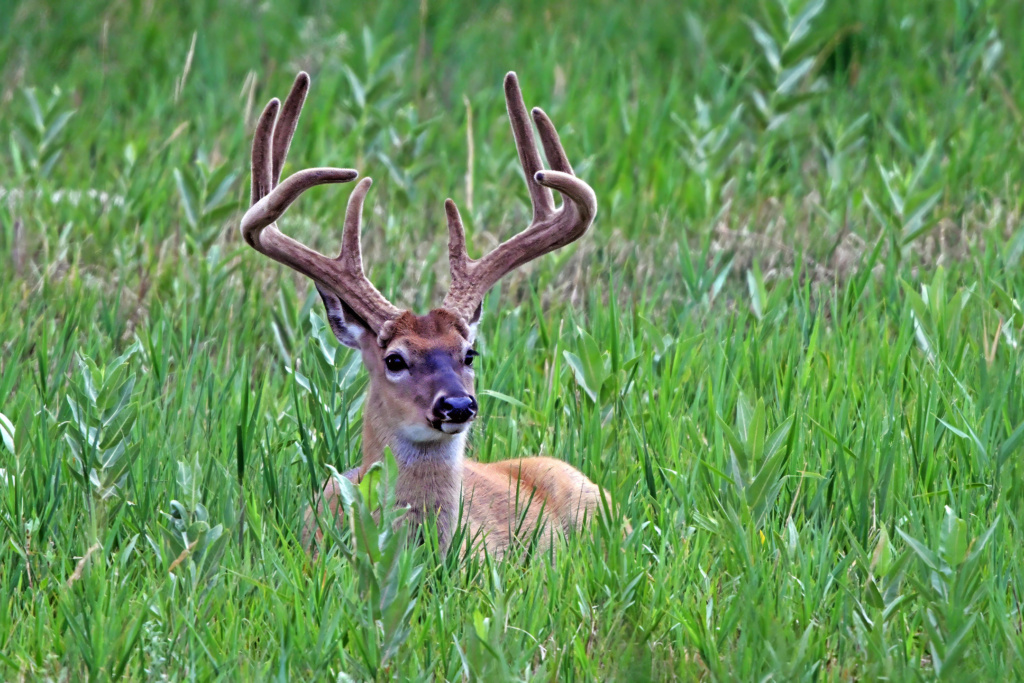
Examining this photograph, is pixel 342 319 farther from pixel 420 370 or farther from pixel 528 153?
pixel 528 153

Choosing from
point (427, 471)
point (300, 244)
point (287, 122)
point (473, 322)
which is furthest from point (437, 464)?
point (287, 122)

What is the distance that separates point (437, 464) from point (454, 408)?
30cm

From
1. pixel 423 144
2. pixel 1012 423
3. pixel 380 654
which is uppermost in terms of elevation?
pixel 423 144

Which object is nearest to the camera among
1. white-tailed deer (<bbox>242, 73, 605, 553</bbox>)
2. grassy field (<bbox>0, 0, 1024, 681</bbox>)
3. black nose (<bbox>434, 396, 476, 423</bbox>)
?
grassy field (<bbox>0, 0, 1024, 681</bbox>)

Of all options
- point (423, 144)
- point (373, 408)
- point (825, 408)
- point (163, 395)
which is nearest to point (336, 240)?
point (423, 144)

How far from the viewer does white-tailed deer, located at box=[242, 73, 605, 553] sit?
4.49 metres

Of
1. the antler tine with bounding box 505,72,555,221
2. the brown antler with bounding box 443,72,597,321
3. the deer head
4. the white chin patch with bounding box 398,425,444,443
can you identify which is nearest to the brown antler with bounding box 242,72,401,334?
the deer head

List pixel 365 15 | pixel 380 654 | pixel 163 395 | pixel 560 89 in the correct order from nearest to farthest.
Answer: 1. pixel 380 654
2. pixel 163 395
3. pixel 560 89
4. pixel 365 15

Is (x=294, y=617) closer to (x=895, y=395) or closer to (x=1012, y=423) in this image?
(x=895, y=395)

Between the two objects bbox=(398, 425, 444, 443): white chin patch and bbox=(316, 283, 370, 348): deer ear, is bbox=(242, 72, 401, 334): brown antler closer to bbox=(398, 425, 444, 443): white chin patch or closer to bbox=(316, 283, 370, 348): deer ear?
bbox=(316, 283, 370, 348): deer ear

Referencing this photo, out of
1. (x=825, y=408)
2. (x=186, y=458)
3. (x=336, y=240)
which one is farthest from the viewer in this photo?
(x=336, y=240)

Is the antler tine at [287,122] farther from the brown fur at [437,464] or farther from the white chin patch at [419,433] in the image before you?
the white chin patch at [419,433]

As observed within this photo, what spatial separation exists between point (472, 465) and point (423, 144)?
3.30m

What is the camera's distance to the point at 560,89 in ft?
28.8
